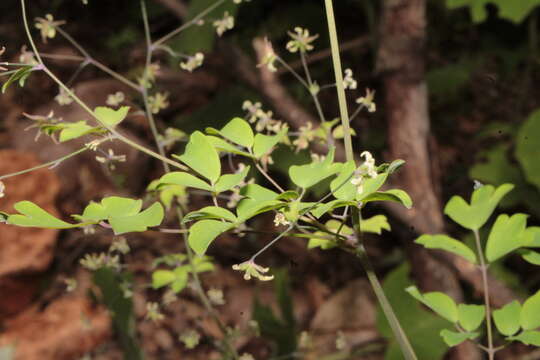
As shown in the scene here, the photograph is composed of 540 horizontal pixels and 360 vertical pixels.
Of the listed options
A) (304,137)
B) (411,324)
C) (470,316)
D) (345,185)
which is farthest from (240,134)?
(411,324)

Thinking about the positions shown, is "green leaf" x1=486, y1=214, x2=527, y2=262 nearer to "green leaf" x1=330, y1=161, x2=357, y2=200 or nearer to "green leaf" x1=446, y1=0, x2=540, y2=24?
"green leaf" x1=330, y1=161, x2=357, y2=200

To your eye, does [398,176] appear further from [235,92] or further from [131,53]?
[131,53]

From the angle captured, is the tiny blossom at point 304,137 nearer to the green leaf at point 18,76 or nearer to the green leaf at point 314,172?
the green leaf at point 314,172

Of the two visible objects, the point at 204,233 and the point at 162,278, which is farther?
the point at 162,278

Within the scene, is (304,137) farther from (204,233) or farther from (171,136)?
(204,233)

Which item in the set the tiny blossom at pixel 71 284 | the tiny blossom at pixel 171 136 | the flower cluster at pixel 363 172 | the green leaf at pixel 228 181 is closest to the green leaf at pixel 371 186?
the flower cluster at pixel 363 172

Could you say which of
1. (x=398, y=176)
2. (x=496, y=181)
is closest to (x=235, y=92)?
(x=398, y=176)
